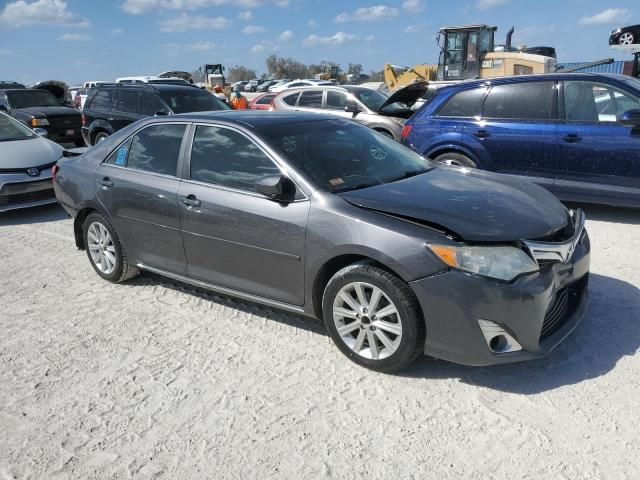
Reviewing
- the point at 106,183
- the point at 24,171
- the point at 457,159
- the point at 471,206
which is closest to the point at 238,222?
the point at 471,206

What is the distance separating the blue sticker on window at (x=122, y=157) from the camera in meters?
4.68

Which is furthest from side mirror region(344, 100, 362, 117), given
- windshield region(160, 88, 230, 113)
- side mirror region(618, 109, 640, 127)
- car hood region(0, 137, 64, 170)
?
side mirror region(618, 109, 640, 127)

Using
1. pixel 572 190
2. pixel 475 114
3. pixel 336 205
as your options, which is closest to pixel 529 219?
pixel 336 205

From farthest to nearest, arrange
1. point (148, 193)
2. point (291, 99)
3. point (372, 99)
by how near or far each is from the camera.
Result: point (291, 99)
point (372, 99)
point (148, 193)

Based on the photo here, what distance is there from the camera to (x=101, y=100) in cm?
1123

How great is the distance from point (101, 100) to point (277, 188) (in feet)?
30.2

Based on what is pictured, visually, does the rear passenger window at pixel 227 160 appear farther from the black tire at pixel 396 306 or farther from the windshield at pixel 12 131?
the windshield at pixel 12 131

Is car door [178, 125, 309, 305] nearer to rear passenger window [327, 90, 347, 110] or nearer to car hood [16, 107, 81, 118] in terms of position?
rear passenger window [327, 90, 347, 110]

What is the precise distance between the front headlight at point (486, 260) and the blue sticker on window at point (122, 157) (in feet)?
9.58

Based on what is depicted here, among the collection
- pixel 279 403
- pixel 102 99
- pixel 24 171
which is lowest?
pixel 279 403

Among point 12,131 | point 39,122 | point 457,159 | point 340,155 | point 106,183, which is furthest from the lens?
point 39,122

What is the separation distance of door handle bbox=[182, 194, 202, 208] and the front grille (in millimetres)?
2426

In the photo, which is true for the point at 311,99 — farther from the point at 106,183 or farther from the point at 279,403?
the point at 279,403

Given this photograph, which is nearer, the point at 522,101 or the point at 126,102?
the point at 522,101
